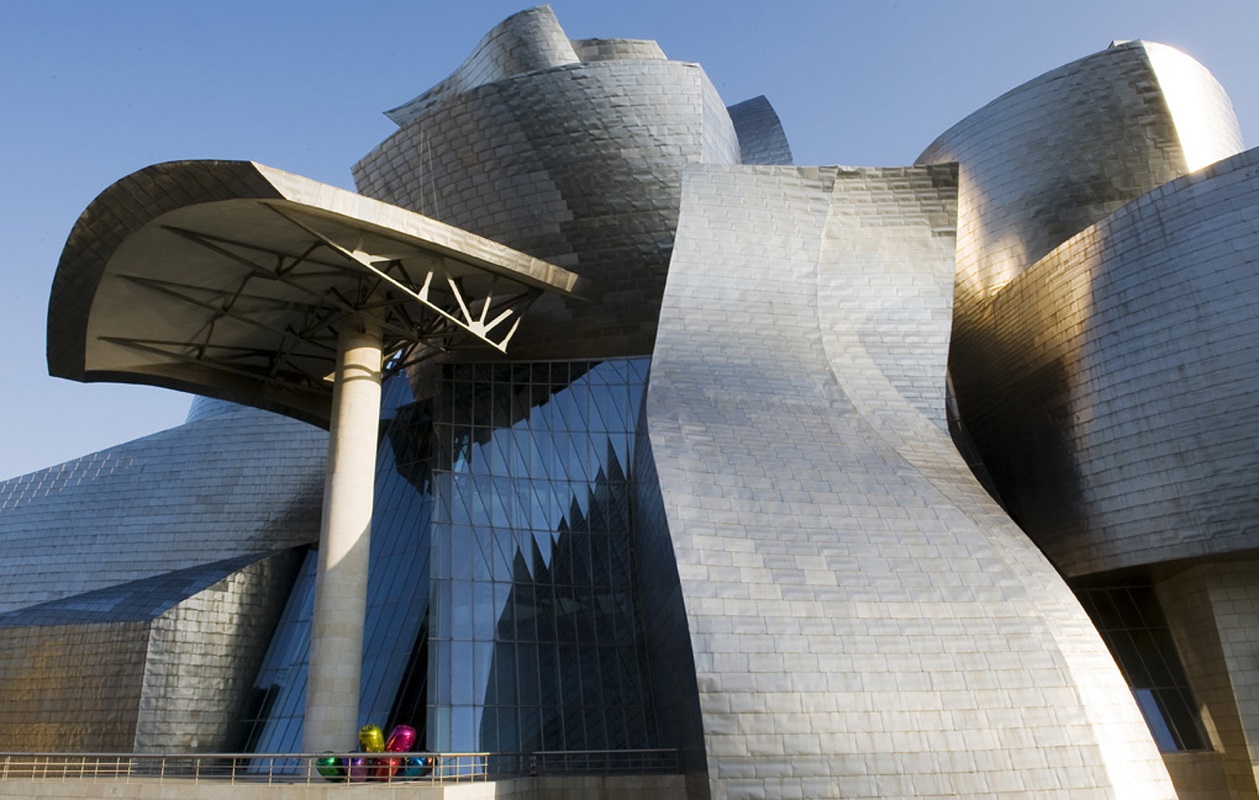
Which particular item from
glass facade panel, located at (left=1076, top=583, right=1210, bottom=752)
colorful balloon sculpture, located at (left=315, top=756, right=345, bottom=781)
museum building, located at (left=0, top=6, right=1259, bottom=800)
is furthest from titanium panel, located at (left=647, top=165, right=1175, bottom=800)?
glass facade panel, located at (left=1076, top=583, right=1210, bottom=752)

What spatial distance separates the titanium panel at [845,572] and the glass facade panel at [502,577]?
4.26 m

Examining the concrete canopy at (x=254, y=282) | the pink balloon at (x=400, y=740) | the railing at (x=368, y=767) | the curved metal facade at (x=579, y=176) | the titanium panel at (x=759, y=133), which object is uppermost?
the titanium panel at (x=759, y=133)

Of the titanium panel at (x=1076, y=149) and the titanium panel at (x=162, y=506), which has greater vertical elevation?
the titanium panel at (x=1076, y=149)

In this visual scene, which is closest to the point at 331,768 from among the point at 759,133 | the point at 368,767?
the point at 368,767

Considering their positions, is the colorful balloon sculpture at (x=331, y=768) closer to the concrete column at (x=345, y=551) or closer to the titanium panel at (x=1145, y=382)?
the concrete column at (x=345, y=551)

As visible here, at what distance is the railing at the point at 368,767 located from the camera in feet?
40.8

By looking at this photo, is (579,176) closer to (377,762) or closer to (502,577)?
(502,577)

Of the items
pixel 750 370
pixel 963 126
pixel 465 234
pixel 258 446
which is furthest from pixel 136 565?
pixel 963 126

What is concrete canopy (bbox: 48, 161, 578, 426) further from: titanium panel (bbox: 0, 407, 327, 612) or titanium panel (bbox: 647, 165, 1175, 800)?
titanium panel (bbox: 0, 407, 327, 612)

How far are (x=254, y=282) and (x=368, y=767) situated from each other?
8.79 metres

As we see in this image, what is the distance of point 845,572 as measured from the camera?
12.6 metres

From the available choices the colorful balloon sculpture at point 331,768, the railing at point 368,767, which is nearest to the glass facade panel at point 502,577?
the railing at point 368,767

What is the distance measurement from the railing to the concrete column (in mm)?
770

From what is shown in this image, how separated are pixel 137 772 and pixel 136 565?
6.78m
